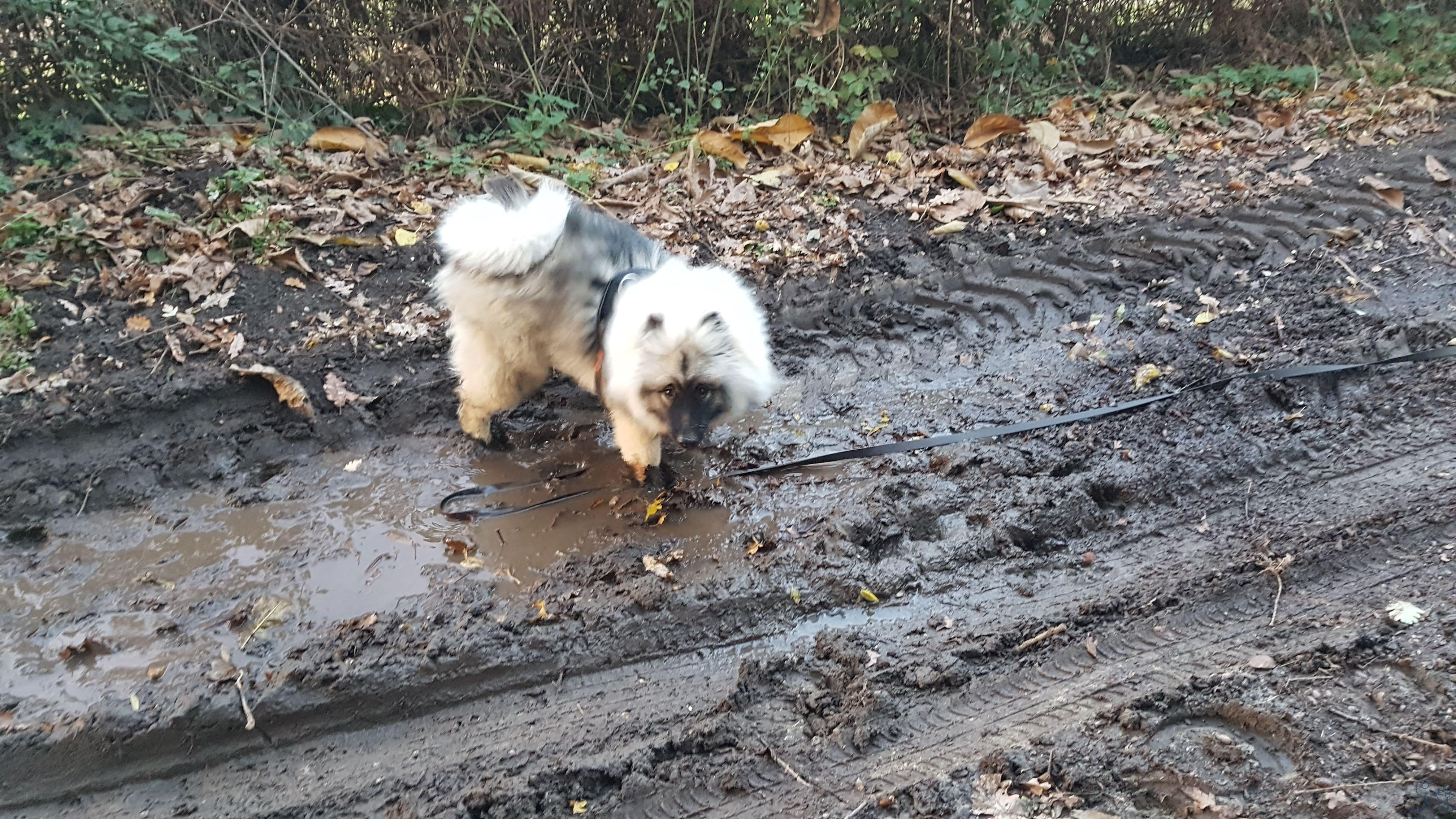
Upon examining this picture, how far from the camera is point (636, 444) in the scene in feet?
14.0

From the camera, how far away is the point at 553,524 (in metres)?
4.30

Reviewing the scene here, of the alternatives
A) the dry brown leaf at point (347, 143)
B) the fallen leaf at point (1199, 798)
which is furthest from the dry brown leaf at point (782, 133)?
the fallen leaf at point (1199, 798)

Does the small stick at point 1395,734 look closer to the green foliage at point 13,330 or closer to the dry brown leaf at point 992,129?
the dry brown leaf at point 992,129

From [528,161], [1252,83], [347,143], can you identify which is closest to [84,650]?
[347,143]

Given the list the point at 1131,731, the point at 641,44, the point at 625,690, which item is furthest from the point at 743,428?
the point at 641,44

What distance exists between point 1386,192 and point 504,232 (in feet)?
22.8

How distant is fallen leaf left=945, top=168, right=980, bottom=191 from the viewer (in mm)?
6652

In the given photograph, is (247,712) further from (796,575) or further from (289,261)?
(289,261)

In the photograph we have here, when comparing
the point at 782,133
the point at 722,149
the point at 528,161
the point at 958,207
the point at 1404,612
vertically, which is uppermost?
the point at 782,133

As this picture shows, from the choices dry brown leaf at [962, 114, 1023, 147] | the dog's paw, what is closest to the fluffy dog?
the dog's paw

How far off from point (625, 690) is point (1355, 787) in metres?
2.74

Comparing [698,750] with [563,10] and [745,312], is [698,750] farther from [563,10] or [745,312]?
[563,10]

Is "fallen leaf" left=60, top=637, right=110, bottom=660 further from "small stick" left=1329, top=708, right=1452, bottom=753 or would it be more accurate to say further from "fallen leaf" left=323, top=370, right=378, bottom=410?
"small stick" left=1329, top=708, right=1452, bottom=753

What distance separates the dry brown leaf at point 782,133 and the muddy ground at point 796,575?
2.10m
